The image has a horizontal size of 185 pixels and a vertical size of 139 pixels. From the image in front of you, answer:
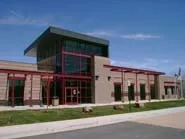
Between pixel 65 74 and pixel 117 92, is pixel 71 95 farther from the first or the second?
pixel 117 92

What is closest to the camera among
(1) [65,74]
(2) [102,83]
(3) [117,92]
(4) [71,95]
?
(1) [65,74]

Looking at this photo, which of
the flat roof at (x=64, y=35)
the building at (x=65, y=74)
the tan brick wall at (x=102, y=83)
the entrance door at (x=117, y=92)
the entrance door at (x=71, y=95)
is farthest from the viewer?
the entrance door at (x=117, y=92)

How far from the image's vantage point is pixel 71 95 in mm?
37281

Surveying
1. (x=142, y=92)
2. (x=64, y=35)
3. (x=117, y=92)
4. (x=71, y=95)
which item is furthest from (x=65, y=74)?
(x=142, y=92)

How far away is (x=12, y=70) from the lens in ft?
102

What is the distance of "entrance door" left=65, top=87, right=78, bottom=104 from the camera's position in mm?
36781

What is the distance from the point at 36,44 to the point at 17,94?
39.3 feet

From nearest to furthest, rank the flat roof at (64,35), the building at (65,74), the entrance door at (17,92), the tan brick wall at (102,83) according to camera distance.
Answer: the entrance door at (17,92) < the building at (65,74) < the flat roof at (64,35) < the tan brick wall at (102,83)

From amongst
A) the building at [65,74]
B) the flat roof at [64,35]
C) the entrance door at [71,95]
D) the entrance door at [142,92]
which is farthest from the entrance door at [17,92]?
the entrance door at [142,92]

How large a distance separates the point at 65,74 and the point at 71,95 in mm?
3080

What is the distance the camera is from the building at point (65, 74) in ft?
109

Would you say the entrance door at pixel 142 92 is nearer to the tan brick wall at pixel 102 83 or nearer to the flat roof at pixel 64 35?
the tan brick wall at pixel 102 83

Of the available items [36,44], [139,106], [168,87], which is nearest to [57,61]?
[36,44]

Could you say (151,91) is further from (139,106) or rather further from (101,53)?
(139,106)
